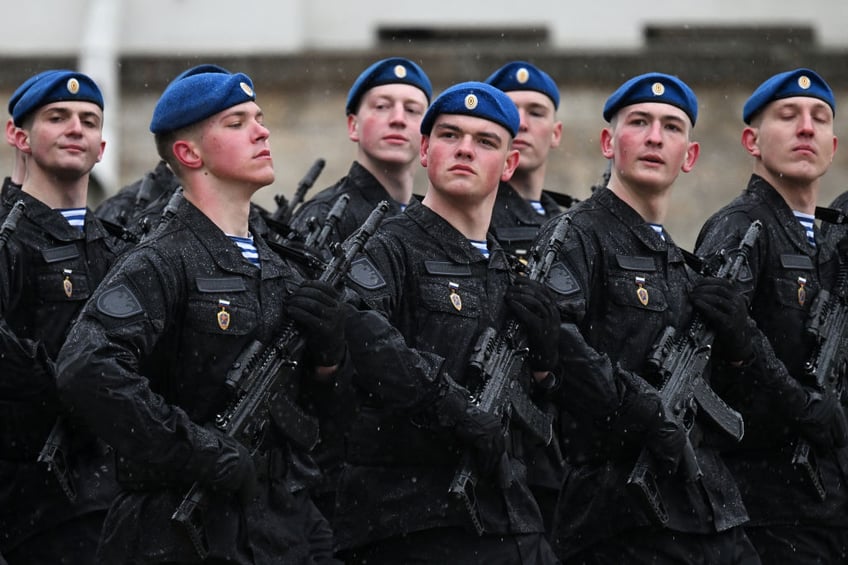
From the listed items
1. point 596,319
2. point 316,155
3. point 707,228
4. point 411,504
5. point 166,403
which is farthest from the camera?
point 316,155

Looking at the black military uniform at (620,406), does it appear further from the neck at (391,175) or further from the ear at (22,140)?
the ear at (22,140)

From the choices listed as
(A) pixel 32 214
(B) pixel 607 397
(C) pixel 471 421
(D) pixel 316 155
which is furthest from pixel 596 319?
(D) pixel 316 155

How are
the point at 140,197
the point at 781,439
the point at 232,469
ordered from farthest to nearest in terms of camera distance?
the point at 140,197, the point at 781,439, the point at 232,469

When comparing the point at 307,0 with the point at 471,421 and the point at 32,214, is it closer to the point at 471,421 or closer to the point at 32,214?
the point at 32,214

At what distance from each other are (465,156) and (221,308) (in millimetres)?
1395

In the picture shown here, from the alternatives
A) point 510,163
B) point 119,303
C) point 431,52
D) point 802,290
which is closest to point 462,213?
point 510,163

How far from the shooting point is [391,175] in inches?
396

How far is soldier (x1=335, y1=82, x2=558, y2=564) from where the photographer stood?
7281 millimetres

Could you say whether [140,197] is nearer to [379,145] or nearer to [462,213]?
[379,145]

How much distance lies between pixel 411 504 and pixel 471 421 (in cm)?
42

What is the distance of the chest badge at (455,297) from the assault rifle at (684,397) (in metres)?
0.93

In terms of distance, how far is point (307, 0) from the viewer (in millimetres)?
17859

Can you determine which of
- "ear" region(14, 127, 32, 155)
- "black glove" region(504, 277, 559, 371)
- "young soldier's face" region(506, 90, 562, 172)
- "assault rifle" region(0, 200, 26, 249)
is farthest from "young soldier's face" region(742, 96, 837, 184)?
"assault rifle" region(0, 200, 26, 249)

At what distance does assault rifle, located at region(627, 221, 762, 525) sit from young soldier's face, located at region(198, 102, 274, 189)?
1859mm
